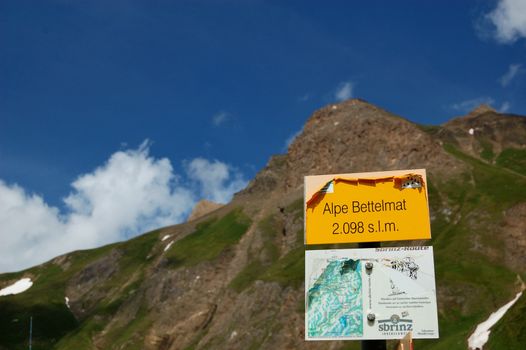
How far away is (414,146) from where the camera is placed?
155875mm

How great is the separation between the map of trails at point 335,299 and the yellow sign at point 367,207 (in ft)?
2.49

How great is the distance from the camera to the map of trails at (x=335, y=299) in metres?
16.9

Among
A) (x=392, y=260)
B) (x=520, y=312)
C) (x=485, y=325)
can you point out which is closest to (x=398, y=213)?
(x=392, y=260)

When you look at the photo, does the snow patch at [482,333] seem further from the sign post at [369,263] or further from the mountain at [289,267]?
the sign post at [369,263]

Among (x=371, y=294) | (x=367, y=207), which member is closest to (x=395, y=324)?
(x=371, y=294)

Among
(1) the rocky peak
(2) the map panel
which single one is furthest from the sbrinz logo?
(1) the rocky peak

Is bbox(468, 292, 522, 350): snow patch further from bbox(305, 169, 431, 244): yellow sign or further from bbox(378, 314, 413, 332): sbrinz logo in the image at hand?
bbox(378, 314, 413, 332): sbrinz logo

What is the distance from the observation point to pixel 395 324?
16.5 metres

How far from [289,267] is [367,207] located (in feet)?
408

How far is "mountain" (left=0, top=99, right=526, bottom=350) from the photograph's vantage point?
352 feet

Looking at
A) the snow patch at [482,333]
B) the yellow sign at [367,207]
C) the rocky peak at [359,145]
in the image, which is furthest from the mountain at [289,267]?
the yellow sign at [367,207]

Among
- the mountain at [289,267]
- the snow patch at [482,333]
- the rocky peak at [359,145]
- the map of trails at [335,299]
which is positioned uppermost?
the rocky peak at [359,145]

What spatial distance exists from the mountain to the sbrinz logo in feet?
179

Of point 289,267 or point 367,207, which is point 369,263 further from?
point 289,267
